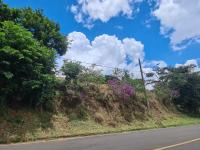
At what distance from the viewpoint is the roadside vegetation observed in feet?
72.0

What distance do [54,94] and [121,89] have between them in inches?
482

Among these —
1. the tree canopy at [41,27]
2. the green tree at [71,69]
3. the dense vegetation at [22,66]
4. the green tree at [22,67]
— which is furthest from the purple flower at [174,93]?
the green tree at [22,67]

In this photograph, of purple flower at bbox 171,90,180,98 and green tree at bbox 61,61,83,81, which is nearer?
green tree at bbox 61,61,83,81

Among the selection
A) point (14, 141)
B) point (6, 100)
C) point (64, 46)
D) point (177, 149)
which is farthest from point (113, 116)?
point (177, 149)

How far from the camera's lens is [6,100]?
78.1 ft

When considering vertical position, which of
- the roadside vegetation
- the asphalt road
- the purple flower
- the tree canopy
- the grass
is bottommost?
the asphalt road

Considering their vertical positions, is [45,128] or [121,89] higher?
[121,89]

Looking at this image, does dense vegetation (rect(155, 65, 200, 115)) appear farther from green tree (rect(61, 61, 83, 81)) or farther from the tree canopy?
the tree canopy

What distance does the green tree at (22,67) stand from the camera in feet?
70.2

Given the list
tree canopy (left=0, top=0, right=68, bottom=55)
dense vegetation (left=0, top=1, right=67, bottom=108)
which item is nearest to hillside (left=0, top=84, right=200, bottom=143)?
dense vegetation (left=0, top=1, right=67, bottom=108)

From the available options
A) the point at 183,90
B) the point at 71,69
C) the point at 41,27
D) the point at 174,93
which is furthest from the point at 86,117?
the point at 183,90

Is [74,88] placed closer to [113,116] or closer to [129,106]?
[113,116]

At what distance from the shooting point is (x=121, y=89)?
122ft

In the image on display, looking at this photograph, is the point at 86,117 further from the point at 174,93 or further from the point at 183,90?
the point at 183,90
